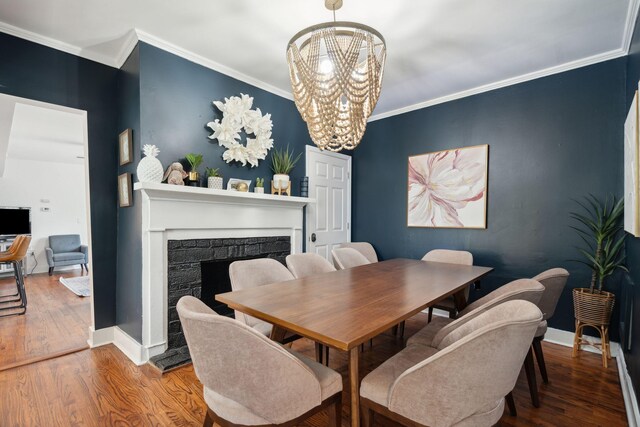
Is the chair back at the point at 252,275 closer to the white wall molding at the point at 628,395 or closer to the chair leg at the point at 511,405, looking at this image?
the chair leg at the point at 511,405

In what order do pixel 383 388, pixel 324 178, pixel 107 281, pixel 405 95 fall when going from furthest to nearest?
1. pixel 324 178
2. pixel 405 95
3. pixel 107 281
4. pixel 383 388

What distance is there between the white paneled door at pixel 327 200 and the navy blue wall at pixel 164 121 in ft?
3.62

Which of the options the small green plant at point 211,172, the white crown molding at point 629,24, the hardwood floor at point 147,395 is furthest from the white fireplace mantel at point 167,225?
the white crown molding at point 629,24

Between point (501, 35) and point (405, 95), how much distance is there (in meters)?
1.23

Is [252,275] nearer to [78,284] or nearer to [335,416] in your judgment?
[335,416]

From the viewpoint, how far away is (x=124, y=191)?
256 centimetres

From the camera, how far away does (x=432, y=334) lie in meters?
1.73

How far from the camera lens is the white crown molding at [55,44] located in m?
2.21

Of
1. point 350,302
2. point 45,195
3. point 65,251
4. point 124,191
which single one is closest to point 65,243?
point 65,251

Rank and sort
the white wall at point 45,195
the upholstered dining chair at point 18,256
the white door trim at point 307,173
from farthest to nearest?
the white wall at point 45,195, the white door trim at point 307,173, the upholstered dining chair at point 18,256

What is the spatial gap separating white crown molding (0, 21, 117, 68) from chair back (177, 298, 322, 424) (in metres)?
2.75

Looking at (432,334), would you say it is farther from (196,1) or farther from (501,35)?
(196,1)

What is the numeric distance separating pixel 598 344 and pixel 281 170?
3370mm

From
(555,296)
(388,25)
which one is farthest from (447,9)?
(555,296)
